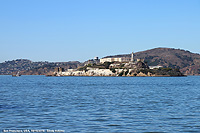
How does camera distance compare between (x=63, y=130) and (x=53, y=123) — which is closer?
(x=63, y=130)

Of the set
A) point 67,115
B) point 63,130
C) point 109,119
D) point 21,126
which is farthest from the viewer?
point 67,115

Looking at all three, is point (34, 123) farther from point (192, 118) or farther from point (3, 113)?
point (192, 118)

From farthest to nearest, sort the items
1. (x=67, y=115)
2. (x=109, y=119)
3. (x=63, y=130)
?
(x=67, y=115) < (x=109, y=119) < (x=63, y=130)

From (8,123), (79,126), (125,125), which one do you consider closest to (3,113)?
(8,123)

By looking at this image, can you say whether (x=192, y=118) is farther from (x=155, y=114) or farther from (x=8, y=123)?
(x=8, y=123)

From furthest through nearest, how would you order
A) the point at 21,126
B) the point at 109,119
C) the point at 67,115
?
the point at 67,115
the point at 109,119
the point at 21,126

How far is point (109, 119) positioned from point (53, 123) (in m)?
5.06

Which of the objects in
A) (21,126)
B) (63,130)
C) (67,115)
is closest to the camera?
(63,130)

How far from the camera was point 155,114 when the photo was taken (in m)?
32.6

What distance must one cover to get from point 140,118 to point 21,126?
10.6 meters

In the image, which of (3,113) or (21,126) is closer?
(21,126)

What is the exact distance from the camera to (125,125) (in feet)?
86.1

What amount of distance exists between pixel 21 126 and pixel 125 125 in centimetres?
803

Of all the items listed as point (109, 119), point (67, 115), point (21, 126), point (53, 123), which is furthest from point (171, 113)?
point (21, 126)
